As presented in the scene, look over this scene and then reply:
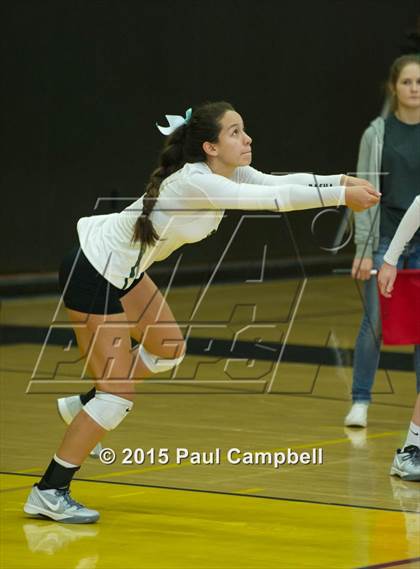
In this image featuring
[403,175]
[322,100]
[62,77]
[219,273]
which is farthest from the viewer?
[322,100]

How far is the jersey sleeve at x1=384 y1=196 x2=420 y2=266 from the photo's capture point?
6449 mm

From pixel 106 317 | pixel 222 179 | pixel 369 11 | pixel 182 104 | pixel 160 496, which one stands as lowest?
pixel 160 496

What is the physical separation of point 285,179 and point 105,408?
1203mm

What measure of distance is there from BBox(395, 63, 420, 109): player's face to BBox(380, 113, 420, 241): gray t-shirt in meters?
0.20

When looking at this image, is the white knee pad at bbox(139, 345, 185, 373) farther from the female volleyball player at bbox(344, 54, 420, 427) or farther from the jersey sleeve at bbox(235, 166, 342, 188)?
the female volleyball player at bbox(344, 54, 420, 427)

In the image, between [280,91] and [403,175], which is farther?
[280,91]

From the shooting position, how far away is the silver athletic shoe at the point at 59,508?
5793mm

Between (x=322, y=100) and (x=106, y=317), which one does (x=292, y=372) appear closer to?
(x=106, y=317)

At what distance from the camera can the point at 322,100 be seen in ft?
56.9

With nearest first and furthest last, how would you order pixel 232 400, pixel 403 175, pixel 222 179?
1. pixel 222 179
2. pixel 403 175
3. pixel 232 400

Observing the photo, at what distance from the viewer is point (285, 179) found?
6.05 m

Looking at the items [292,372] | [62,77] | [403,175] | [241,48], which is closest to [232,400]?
[292,372]

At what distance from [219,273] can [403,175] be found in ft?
27.2

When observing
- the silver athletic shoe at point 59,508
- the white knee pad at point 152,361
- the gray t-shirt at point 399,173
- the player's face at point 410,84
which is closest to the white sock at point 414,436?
the white knee pad at point 152,361
